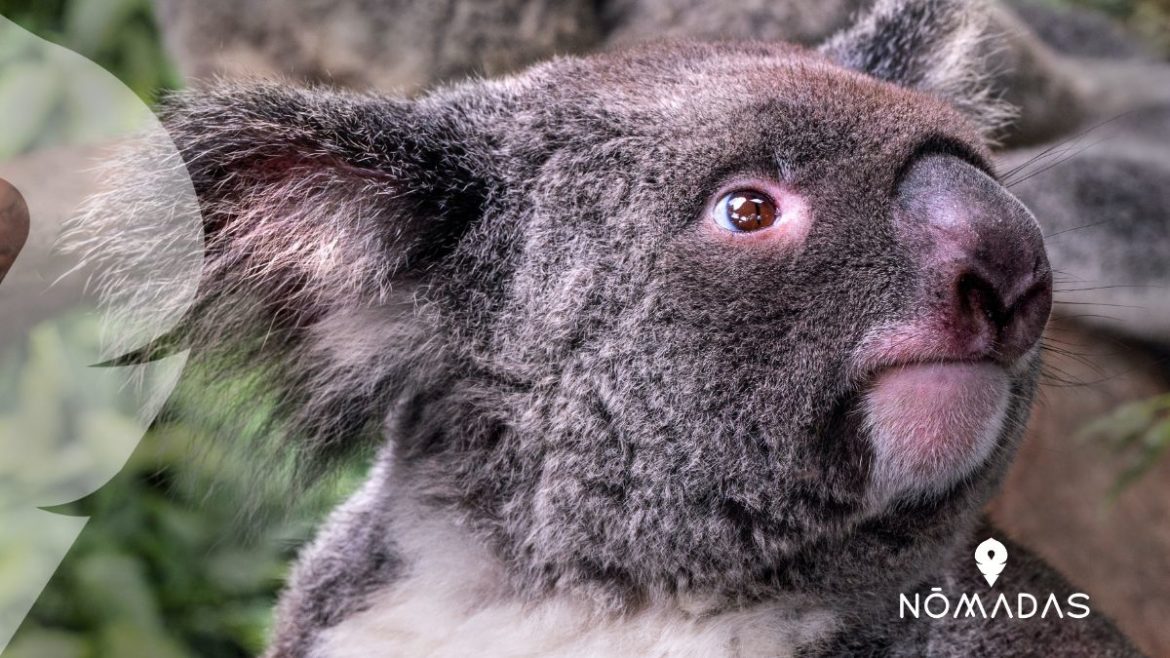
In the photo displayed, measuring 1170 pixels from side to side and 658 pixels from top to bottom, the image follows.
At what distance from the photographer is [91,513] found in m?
1.30

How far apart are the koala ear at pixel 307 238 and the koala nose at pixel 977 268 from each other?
22.2 inches

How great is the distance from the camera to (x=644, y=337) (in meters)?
1.25

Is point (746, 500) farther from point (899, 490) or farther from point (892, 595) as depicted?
point (892, 595)

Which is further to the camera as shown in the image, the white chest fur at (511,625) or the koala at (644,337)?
the white chest fur at (511,625)

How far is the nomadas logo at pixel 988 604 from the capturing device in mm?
1401

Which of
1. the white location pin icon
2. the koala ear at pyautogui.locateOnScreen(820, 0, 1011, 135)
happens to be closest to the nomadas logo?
the white location pin icon

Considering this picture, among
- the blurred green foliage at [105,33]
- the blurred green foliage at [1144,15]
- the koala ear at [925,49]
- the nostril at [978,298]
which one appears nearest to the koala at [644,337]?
the nostril at [978,298]

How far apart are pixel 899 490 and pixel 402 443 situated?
661 mm

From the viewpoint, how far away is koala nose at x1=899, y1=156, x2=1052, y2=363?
3.67ft

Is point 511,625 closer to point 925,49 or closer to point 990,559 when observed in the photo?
point 990,559

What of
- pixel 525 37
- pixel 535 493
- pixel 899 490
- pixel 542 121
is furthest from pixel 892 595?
pixel 525 37
